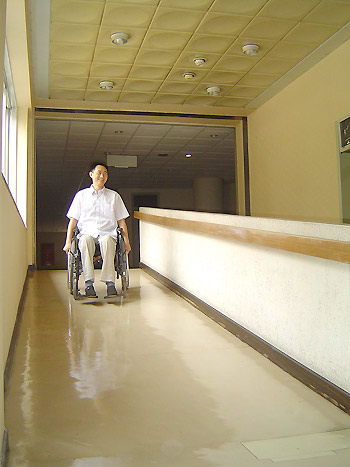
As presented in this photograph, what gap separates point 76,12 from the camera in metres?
4.65

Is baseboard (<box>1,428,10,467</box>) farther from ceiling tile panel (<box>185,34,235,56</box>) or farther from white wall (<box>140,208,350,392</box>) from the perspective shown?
ceiling tile panel (<box>185,34,235,56</box>)

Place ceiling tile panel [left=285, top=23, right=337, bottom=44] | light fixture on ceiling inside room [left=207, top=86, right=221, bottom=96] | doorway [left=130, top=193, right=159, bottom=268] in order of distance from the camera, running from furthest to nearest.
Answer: doorway [left=130, top=193, right=159, bottom=268] < light fixture on ceiling inside room [left=207, top=86, right=221, bottom=96] < ceiling tile panel [left=285, top=23, right=337, bottom=44]

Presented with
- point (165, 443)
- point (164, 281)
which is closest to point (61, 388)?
point (165, 443)

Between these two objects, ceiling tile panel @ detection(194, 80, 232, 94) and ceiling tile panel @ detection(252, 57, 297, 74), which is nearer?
ceiling tile panel @ detection(252, 57, 297, 74)

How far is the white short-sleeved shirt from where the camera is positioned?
4488mm

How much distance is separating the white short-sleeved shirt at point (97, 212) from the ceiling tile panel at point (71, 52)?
73.6 inches

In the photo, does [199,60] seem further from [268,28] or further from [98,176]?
[98,176]

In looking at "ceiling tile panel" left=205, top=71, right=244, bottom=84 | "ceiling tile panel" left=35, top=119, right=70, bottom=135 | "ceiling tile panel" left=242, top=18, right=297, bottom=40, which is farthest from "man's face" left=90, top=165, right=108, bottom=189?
"ceiling tile panel" left=35, top=119, right=70, bottom=135

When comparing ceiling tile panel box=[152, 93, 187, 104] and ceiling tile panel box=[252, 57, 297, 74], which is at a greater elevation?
ceiling tile panel box=[152, 93, 187, 104]

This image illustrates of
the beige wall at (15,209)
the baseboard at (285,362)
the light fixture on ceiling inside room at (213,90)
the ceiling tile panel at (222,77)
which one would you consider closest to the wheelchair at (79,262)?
the beige wall at (15,209)

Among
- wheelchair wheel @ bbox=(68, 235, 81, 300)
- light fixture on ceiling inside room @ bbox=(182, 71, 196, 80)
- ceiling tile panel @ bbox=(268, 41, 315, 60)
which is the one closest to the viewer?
wheelchair wheel @ bbox=(68, 235, 81, 300)

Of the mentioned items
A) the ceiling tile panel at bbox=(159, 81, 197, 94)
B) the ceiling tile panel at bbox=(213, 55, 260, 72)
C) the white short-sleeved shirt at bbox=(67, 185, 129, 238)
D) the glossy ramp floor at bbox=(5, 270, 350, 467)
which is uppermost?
the ceiling tile panel at bbox=(159, 81, 197, 94)

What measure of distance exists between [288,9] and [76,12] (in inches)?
81.6

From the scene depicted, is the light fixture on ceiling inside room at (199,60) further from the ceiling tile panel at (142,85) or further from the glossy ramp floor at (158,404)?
the glossy ramp floor at (158,404)
